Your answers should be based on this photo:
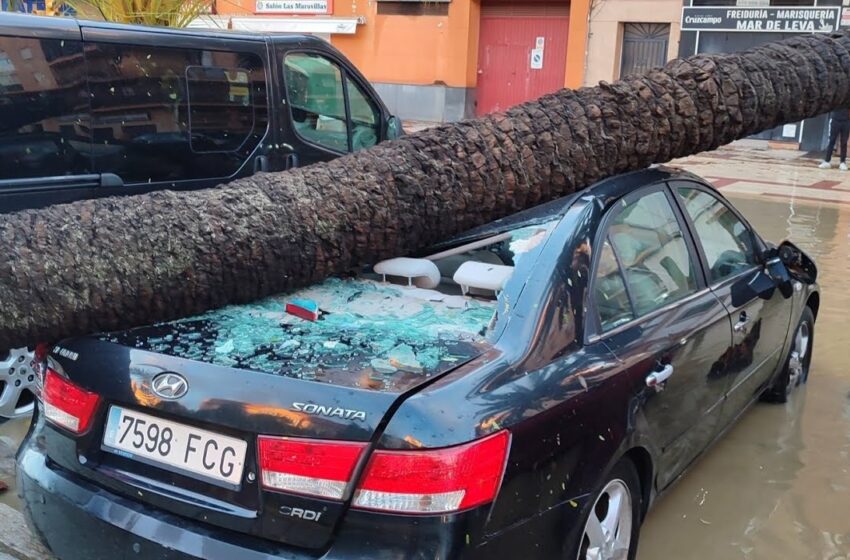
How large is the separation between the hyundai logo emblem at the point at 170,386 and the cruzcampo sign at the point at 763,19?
A: 1915 cm

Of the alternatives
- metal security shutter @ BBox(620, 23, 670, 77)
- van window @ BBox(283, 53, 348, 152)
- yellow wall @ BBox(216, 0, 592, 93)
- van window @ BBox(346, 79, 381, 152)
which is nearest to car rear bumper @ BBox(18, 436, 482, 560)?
van window @ BBox(283, 53, 348, 152)

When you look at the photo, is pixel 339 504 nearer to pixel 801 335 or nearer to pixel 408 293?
pixel 408 293

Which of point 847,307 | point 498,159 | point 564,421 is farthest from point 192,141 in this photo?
point 847,307

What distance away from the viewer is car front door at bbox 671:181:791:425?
3689mm

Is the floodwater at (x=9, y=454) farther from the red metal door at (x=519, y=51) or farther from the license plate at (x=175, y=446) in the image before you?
the red metal door at (x=519, y=51)

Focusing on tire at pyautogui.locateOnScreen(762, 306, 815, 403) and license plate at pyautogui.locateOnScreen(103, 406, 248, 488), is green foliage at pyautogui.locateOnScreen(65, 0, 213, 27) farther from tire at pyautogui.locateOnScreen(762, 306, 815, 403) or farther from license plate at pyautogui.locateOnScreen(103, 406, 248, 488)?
tire at pyautogui.locateOnScreen(762, 306, 815, 403)

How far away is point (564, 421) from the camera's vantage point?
2.53 meters

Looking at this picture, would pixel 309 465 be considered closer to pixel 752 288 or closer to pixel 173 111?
pixel 752 288

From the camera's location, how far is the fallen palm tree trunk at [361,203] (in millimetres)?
3033

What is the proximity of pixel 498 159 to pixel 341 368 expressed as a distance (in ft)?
5.51

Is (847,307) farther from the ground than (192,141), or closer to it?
closer to it

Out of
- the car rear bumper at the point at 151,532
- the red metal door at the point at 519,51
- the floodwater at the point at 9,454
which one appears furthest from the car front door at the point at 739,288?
the red metal door at the point at 519,51

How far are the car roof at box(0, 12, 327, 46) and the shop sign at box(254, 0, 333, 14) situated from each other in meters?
20.2

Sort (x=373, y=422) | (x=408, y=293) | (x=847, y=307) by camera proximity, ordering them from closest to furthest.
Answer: (x=373, y=422) < (x=408, y=293) < (x=847, y=307)
